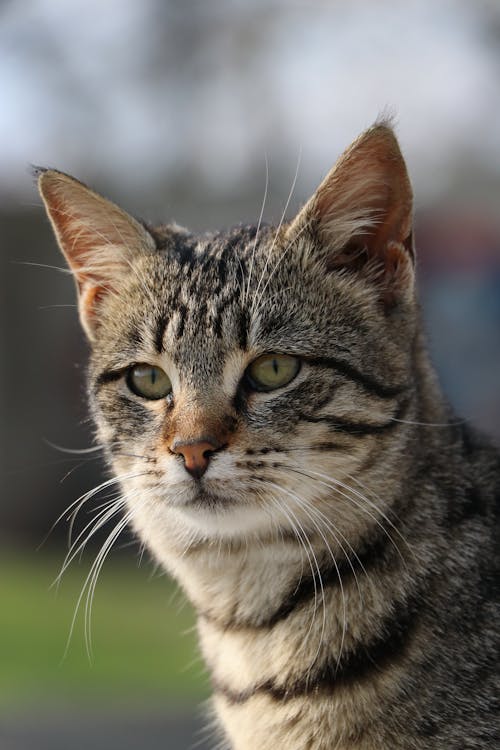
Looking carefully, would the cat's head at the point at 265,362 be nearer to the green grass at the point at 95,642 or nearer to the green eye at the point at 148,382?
the green eye at the point at 148,382

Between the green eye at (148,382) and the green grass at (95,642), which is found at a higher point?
the green eye at (148,382)

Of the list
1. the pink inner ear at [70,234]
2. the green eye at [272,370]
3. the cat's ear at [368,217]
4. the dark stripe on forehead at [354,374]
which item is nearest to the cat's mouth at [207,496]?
the green eye at [272,370]

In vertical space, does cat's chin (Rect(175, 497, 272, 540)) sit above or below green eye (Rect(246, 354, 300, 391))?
below

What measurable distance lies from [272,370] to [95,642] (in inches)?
176

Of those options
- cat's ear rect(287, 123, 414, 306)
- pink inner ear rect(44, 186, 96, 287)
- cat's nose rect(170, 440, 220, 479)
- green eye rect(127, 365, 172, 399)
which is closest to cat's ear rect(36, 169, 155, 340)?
pink inner ear rect(44, 186, 96, 287)

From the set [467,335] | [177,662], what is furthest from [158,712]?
[467,335]

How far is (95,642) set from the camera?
6.14 metres

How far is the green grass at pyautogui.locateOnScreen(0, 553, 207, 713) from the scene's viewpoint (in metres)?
5.23

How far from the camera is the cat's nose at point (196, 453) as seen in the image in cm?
202

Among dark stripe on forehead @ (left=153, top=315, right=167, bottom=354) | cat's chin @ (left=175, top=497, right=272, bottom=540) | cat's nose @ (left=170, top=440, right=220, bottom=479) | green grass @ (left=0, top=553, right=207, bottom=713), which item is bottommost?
green grass @ (left=0, top=553, right=207, bottom=713)

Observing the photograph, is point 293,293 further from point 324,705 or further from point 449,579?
point 324,705

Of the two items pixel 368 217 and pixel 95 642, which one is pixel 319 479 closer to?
pixel 368 217

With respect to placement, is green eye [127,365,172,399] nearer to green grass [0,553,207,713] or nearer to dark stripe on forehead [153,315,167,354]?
dark stripe on forehead [153,315,167,354]

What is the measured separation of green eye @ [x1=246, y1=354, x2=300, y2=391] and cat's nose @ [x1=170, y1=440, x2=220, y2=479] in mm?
202
